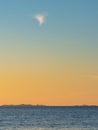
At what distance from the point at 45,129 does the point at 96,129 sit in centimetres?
775

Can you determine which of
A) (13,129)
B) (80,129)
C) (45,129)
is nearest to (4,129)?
(13,129)

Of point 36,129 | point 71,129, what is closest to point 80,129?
point 71,129

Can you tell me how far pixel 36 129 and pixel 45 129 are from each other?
137cm

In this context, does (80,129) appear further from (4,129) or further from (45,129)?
(4,129)

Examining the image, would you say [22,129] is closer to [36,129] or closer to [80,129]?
[36,129]

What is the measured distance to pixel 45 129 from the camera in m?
79.9

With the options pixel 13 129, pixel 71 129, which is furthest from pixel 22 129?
pixel 71 129

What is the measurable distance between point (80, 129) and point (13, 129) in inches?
405

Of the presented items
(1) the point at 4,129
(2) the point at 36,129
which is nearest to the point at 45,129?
(2) the point at 36,129

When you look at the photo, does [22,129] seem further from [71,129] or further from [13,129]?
[71,129]

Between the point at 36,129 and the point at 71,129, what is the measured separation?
17.6 ft

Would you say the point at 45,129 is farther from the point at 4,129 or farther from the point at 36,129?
the point at 4,129

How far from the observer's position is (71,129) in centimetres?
8050

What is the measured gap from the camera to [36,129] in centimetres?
8006
